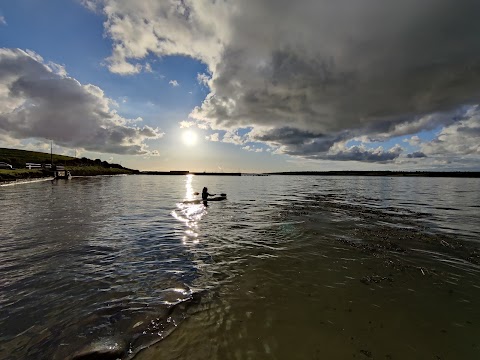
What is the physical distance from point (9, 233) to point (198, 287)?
1556 cm

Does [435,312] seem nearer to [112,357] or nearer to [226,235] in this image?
[112,357]

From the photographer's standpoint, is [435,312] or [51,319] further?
[435,312]

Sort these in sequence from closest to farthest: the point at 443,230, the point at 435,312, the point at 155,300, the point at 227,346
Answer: the point at 227,346 < the point at 435,312 < the point at 155,300 < the point at 443,230

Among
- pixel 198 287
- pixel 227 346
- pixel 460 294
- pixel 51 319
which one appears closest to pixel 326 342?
pixel 227 346

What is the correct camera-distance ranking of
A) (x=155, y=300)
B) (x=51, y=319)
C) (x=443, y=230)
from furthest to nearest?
(x=443, y=230) → (x=155, y=300) → (x=51, y=319)

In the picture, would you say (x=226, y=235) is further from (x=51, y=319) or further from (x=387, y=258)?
(x=51, y=319)

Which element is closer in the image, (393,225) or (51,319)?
(51,319)

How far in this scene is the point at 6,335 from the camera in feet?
20.1

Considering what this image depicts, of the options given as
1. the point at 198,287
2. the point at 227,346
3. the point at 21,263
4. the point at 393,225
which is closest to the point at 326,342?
the point at 227,346

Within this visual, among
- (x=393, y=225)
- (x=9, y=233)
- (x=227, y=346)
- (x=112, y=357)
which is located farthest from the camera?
(x=393, y=225)

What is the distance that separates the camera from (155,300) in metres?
8.09

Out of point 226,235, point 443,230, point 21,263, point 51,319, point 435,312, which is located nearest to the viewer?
point 51,319

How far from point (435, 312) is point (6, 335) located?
12.4m

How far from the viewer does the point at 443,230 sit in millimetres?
19062
